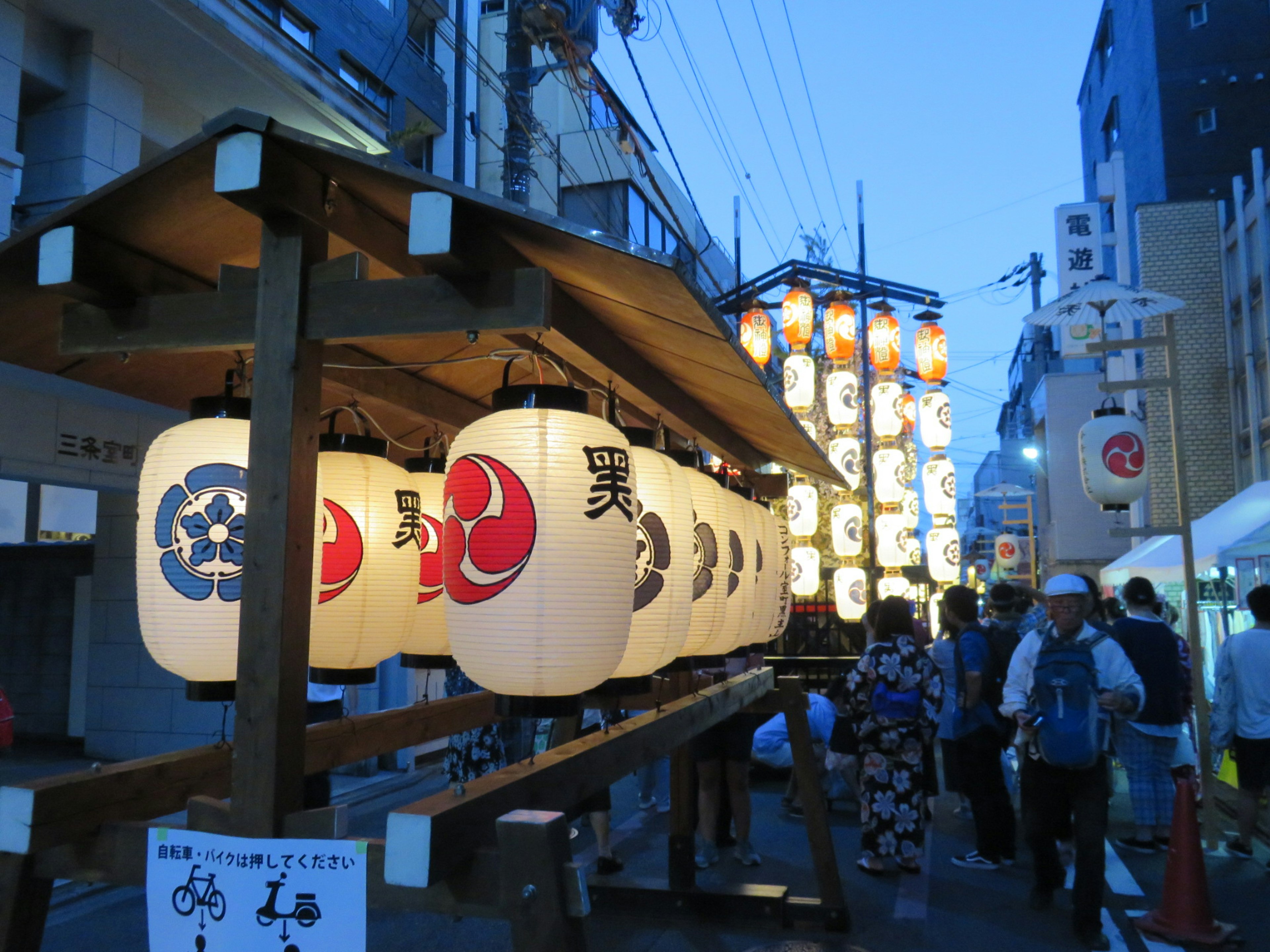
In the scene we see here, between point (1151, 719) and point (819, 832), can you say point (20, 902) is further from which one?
point (1151, 719)

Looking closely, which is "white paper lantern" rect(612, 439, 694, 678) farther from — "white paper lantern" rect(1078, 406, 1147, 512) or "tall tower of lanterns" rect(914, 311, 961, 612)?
"tall tower of lanterns" rect(914, 311, 961, 612)

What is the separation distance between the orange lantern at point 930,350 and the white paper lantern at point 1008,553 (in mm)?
21751

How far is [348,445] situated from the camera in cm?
382

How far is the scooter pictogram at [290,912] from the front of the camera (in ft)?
8.11

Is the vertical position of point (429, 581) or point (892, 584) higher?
point (429, 581)

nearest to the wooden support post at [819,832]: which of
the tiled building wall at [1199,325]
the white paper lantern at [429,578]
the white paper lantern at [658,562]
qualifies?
the white paper lantern at [658,562]

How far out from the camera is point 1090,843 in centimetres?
557

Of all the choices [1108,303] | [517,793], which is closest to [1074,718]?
[517,793]

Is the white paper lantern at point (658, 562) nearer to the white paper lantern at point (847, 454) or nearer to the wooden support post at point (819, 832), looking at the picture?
the wooden support post at point (819, 832)

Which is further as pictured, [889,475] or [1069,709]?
[889,475]

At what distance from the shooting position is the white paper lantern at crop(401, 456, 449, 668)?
4207 mm

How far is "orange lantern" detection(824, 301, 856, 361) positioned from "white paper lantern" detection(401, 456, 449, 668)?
44.4ft

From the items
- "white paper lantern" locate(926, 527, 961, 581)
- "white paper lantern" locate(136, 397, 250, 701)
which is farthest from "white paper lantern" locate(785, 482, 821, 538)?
"white paper lantern" locate(136, 397, 250, 701)

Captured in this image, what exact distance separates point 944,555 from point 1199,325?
645cm
